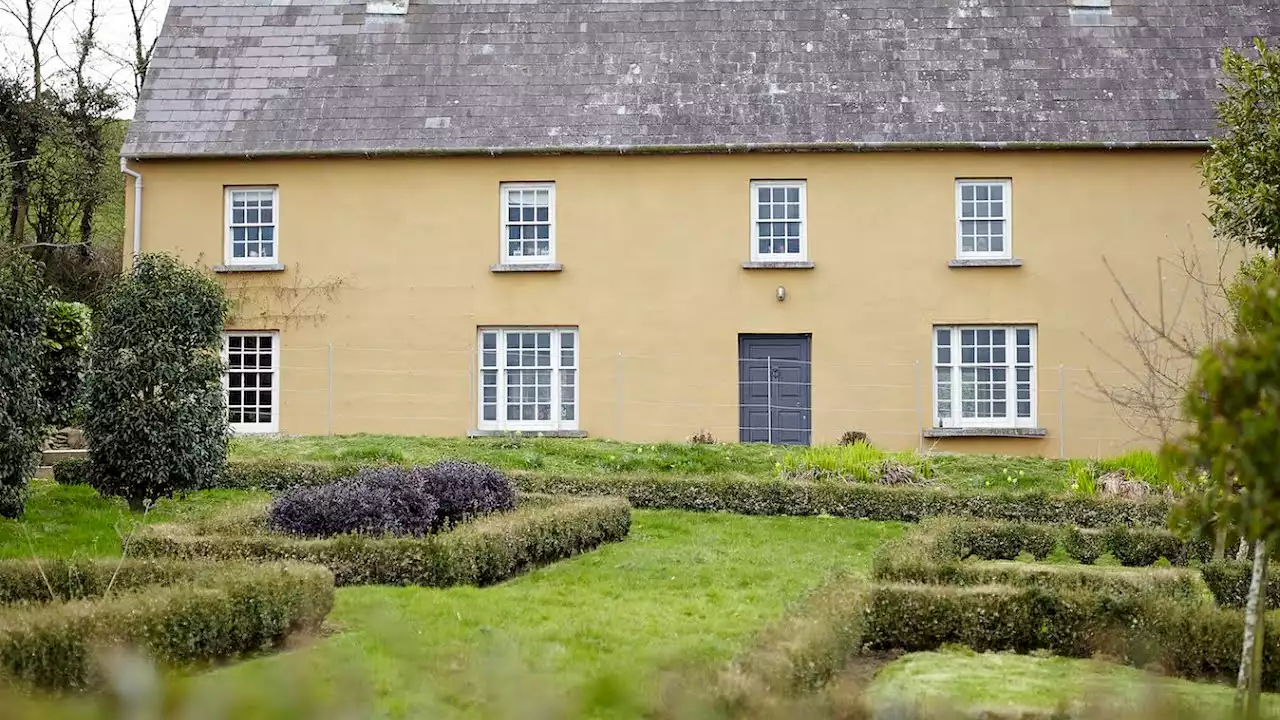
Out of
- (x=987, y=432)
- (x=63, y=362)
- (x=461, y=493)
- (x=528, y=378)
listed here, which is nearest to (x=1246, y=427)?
(x=461, y=493)

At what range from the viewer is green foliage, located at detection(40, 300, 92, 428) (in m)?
16.9

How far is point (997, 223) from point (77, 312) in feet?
46.0

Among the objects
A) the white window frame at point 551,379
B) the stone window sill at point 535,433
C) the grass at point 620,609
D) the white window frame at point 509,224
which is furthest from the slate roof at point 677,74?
the grass at point 620,609

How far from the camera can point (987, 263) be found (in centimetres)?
2288

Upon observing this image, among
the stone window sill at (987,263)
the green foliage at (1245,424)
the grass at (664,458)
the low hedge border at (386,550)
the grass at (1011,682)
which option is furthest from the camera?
the stone window sill at (987,263)

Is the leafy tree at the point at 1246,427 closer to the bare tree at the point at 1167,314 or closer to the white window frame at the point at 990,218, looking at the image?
the bare tree at the point at 1167,314

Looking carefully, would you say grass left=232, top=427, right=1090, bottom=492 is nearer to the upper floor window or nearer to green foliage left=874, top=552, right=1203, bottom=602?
the upper floor window

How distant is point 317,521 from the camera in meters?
12.7

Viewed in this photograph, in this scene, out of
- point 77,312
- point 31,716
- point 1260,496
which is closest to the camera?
point 31,716

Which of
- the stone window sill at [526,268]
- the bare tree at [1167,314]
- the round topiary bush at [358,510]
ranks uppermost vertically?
the stone window sill at [526,268]

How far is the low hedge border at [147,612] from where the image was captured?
302 inches

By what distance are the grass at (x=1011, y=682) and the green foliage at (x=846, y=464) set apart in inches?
325

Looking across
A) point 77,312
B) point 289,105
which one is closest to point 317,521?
point 77,312

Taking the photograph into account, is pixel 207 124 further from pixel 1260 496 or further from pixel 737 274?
pixel 1260 496
